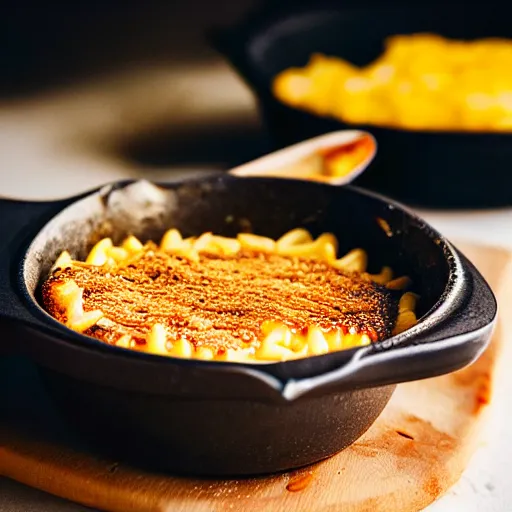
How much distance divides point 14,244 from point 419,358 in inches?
18.6

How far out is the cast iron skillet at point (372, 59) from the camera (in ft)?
5.25

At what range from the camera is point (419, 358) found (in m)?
0.76

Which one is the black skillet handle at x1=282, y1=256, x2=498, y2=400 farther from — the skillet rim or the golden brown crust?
the golden brown crust

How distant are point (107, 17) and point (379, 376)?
2.25 m

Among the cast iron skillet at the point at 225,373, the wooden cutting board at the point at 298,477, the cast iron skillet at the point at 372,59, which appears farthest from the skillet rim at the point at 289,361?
the cast iron skillet at the point at 372,59

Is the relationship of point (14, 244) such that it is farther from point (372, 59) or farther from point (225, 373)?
point (372, 59)

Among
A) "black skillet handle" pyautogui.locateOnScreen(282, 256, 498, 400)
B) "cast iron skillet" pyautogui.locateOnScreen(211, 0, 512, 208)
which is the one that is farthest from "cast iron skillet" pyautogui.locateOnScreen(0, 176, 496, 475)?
"cast iron skillet" pyautogui.locateOnScreen(211, 0, 512, 208)

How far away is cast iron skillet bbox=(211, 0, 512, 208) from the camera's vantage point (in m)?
1.60

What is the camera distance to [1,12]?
8.34 ft

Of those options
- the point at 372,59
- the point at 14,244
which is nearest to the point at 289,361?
the point at 14,244

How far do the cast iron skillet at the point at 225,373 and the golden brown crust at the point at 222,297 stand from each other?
62 mm

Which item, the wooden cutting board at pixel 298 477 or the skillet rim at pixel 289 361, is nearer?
the skillet rim at pixel 289 361

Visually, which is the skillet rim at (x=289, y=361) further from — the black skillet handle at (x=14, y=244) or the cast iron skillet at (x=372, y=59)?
the cast iron skillet at (x=372, y=59)

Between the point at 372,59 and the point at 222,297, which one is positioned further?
the point at 372,59
